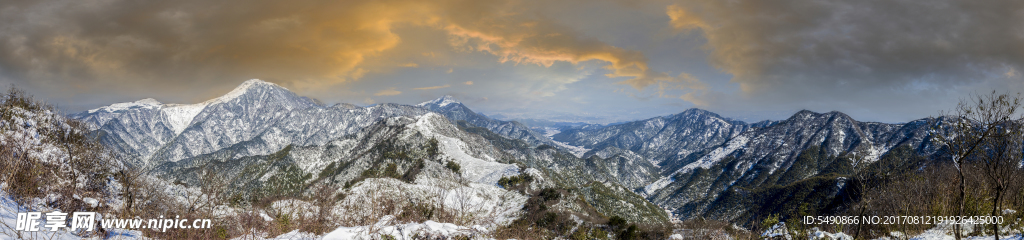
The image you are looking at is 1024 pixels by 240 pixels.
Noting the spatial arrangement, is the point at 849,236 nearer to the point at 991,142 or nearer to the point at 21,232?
the point at 991,142

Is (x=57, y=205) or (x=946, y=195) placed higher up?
(x=57, y=205)

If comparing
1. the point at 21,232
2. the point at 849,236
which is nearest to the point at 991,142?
the point at 849,236

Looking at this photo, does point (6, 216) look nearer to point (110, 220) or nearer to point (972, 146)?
point (110, 220)

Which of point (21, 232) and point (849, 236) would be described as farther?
point (849, 236)

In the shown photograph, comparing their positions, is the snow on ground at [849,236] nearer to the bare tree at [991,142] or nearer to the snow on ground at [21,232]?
the bare tree at [991,142]

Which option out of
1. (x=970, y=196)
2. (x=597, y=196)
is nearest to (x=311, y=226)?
(x=970, y=196)

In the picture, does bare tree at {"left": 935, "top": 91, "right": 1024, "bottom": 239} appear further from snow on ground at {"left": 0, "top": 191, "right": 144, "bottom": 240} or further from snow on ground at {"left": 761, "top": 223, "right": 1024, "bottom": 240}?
snow on ground at {"left": 0, "top": 191, "right": 144, "bottom": 240}

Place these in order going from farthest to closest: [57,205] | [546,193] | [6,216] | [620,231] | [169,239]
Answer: [546,193]
[620,231]
[57,205]
[169,239]
[6,216]

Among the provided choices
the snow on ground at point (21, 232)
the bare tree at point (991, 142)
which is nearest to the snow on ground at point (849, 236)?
the bare tree at point (991, 142)

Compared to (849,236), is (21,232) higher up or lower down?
higher up

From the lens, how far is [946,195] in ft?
84.5

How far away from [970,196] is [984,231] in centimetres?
658

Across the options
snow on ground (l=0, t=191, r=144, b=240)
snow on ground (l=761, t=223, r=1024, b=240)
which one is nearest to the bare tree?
snow on ground (l=761, t=223, r=1024, b=240)

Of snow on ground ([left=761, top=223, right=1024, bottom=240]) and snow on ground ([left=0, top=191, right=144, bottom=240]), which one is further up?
snow on ground ([left=0, top=191, right=144, bottom=240])
